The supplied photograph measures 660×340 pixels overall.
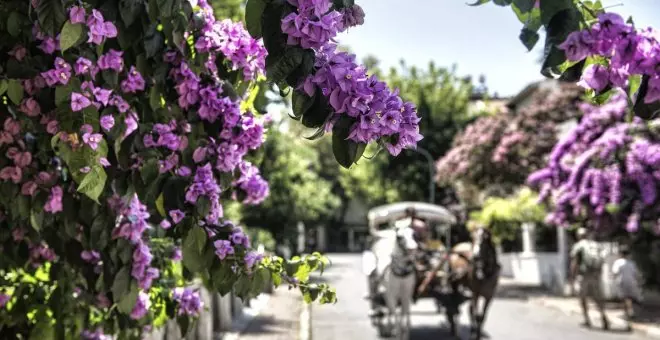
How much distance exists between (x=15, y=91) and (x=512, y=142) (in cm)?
2367

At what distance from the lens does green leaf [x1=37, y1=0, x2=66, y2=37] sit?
250 cm

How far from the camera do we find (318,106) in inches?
79.0

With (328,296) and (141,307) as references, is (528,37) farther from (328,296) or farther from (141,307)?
(141,307)

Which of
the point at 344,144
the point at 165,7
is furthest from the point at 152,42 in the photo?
the point at 344,144

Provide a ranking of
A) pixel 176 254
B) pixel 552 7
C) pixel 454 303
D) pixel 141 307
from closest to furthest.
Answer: pixel 552 7 → pixel 141 307 → pixel 176 254 → pixel 454 303

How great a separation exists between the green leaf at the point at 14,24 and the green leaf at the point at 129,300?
1.14 m

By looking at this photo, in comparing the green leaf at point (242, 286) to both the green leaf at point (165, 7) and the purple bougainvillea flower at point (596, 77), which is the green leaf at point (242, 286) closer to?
the green leaf at point (165, 7)

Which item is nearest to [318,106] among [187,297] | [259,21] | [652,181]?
[259,21]

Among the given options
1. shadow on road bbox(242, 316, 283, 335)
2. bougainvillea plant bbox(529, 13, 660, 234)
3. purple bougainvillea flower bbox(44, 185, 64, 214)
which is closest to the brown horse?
bougainvillea plant bbox(529, 13, 660, 234)

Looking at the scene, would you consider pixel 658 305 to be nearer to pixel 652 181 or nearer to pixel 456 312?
pixel 652 181

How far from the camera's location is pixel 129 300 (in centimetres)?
322

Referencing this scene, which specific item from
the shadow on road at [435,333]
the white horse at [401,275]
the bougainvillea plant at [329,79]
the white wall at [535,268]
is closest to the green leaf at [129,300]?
the bougainvillea plant at [329,79]

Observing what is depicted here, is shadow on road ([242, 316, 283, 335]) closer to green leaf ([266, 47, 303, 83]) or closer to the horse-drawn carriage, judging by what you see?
the horse-drawn carriage

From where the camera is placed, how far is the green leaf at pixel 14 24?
294cm
